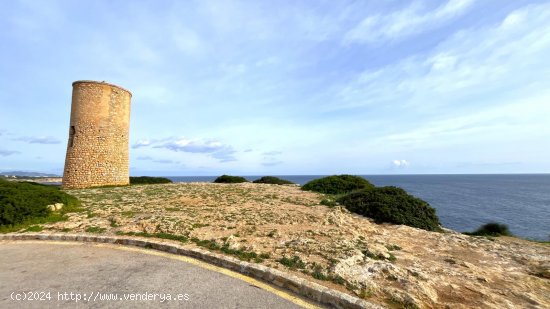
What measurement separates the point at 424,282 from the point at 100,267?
23.5 feet

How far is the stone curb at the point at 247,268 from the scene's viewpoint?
16.0 feet

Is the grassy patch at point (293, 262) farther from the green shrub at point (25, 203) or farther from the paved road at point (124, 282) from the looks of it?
the green shrub at point (25, 203)

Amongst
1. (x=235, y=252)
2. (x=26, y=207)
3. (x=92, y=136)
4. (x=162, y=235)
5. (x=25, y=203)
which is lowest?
(x=235, y=252)

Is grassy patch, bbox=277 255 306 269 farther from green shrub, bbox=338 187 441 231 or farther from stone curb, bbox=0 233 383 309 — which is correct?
green shrub, bbox=338 187 441 231

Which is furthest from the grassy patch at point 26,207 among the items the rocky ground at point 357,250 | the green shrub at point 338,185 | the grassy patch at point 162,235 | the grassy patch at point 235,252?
the green shrub at point 338,185

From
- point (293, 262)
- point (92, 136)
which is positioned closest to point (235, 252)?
point (293, 262)

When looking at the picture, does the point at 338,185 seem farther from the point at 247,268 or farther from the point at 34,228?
the point at 34,228

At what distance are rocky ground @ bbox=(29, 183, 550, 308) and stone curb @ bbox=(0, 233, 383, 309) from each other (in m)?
0.38

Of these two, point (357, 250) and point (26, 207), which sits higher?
point (26, 207)

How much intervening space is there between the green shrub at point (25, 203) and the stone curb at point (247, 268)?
122cm

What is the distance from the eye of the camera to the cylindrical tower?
22.6m

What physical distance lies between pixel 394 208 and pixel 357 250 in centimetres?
606

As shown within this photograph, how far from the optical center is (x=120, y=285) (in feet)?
17.5

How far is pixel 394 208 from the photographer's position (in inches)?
494
